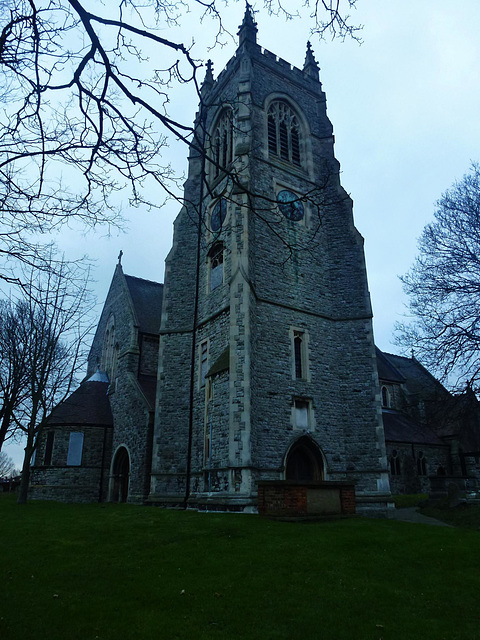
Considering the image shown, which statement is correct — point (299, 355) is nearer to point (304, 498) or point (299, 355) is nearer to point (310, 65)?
point (304, 498)

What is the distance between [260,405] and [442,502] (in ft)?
27.8

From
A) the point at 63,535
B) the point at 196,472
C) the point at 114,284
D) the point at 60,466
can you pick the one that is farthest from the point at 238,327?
the point at 114,284

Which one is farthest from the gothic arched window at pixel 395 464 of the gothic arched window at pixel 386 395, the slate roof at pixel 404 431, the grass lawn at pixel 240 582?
the grass lawn at pixel 240 582

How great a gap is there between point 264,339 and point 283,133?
10430 mm

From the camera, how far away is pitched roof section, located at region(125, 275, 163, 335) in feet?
81.9

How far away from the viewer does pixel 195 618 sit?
16.6 feet

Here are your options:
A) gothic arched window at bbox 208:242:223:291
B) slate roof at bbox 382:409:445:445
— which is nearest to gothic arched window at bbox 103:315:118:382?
gothic arched window at bbox 208:242:223:291

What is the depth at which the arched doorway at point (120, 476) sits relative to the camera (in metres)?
22.2

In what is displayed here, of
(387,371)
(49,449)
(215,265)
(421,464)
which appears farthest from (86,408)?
(387,371)

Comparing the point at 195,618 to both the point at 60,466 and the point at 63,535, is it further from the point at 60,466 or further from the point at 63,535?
the point at 60,466

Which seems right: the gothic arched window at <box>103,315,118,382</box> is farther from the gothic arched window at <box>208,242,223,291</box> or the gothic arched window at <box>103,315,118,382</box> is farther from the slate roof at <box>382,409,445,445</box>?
the slate roof at <box>382,409,445,445</box>

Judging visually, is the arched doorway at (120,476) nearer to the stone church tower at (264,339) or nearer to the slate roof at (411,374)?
the stone church tower at (264,339)

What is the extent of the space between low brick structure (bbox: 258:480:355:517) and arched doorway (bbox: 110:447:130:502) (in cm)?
1201

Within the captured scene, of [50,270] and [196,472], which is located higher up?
[50,270]
